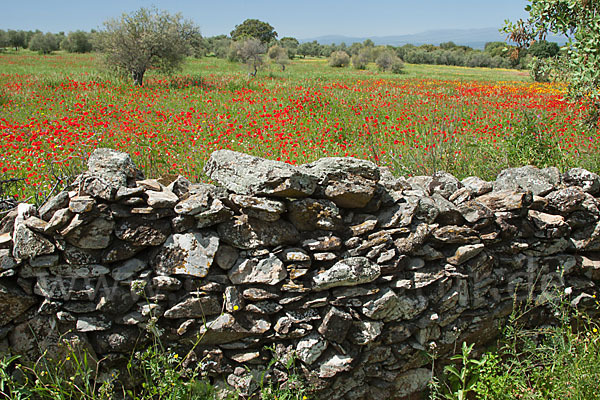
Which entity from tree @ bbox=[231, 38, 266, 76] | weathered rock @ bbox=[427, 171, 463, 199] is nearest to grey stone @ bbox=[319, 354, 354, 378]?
weathered rock @ bbox=[427, 171, 463, 199]

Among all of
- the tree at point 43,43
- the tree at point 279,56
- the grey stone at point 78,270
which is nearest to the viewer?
the grey stone at point 78,270

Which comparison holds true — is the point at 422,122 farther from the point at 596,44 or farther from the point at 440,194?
the point at 440,194

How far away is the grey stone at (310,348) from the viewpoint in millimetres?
3150

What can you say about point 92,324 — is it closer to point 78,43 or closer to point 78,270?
point 78,270

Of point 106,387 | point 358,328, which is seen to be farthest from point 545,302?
point 106,387

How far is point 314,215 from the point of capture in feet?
10.3

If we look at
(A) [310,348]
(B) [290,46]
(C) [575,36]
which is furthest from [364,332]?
(B) [290,46]

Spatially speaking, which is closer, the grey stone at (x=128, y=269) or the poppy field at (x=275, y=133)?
the grey stone at (x=128, y=269)

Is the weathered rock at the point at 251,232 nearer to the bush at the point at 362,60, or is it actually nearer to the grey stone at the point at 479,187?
the grey stone at the point at 479,187

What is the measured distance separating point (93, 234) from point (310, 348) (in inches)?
71.7

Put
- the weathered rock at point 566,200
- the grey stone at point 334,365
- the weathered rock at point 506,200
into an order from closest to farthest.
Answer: the grey stone at point 334,365
the weathered rock at point 506,200
the weathered rock at point 566,200

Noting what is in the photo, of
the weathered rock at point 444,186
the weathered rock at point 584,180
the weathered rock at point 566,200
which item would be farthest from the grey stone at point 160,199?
the weathered rock at point 584,180

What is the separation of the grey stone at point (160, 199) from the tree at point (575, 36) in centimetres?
477

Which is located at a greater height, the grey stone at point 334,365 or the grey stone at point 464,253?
the grey stone at point 464,253
